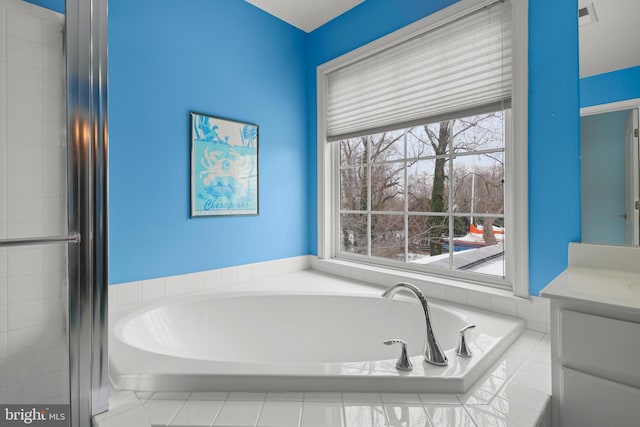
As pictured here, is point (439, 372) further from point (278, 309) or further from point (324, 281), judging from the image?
point (324, 281)

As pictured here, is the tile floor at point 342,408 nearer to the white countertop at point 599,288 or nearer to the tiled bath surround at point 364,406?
the tiled bath surround at point 364,406

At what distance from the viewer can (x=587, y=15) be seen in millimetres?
1464

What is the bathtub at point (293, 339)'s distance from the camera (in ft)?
3.66

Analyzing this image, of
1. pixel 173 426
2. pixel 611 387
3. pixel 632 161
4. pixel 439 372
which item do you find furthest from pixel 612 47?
pixel 173 426

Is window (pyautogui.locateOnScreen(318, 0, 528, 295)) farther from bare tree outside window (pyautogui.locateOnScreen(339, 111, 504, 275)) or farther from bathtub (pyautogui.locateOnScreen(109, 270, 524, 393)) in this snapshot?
bathtub (pyautogui.locateOnScreen(109, 270, 524, 393))

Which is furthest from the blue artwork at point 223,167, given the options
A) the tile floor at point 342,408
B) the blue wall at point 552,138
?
the blue wall at point 552,138

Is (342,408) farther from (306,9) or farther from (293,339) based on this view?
(306,9)

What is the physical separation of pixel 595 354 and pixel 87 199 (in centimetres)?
158

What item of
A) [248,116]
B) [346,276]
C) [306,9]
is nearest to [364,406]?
[346,276]

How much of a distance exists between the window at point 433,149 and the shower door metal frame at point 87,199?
175 centimetres

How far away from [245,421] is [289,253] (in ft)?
5.86

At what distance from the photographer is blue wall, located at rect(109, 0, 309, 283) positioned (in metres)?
1.84

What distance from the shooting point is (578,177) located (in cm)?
151

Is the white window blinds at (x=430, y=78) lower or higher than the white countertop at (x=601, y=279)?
higher
